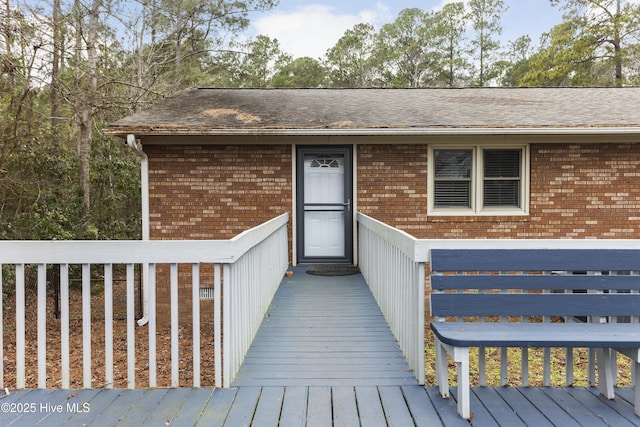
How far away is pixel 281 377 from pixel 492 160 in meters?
6.23

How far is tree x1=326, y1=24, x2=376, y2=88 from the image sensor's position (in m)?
30.3

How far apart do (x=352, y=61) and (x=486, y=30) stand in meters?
9.55

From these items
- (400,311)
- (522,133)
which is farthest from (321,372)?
(522,133)

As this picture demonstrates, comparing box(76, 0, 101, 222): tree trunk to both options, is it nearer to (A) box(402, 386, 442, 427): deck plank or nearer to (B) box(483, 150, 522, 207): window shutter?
(B) box(483, 150, 522, 207): window shutter

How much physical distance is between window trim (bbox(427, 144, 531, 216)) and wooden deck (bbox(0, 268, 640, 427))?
4706mm

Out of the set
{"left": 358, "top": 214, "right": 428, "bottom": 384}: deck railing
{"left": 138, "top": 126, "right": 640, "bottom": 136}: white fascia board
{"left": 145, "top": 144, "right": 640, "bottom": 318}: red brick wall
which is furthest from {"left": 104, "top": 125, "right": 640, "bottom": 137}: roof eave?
{"left": 358, "top": 214, "right": 428, "bottom": 384}: deck railing

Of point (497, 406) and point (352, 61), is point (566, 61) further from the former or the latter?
point (497, 406)

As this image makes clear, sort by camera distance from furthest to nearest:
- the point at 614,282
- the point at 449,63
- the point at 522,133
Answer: the point at 449,63
the point at 522,133
the point at 614,282

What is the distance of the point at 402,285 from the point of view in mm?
3658

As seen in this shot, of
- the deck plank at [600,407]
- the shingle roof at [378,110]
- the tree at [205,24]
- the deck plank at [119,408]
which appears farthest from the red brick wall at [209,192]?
the tree at [205,24]

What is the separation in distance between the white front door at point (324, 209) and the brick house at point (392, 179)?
0.02 metres

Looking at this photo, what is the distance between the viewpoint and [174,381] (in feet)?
9.84

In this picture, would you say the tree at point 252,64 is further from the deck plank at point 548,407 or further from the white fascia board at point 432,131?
the deck plank at point 548,407

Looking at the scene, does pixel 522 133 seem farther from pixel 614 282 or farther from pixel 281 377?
pixel 281 377
